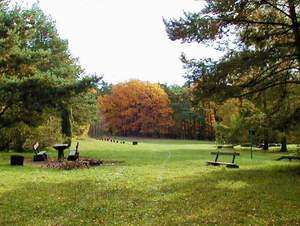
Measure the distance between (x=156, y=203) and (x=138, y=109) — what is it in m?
89.1

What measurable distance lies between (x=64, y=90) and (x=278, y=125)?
11.9 meters

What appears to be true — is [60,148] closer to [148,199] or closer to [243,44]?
[243,44]

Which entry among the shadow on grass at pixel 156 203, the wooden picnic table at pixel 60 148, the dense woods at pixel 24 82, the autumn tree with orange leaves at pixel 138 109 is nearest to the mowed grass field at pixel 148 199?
the shadow on grass at pixel 156 203

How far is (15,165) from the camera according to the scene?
81.8 feet

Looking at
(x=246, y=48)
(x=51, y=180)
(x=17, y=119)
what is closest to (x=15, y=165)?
(x=17, y=119)

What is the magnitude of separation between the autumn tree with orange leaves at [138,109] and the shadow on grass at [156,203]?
81.4 meters

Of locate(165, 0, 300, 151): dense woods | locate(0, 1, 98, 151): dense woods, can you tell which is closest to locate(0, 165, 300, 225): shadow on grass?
locate(165, 0, 300, 151): dense woods

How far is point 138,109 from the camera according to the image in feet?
332

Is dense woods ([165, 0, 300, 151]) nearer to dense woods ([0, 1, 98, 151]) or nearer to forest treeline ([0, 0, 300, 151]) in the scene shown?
forest treeline ([0, 0, 300, 151])

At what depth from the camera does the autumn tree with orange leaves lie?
99.2 metres

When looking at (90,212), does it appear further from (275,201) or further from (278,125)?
(278,125)

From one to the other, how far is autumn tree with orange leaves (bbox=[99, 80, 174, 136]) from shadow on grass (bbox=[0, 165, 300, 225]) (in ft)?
267

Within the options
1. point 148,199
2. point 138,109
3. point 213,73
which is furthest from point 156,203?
point 138,109

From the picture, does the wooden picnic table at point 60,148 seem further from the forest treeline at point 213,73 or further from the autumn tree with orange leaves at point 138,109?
the autumn tree with orange leaves at point 138,109
